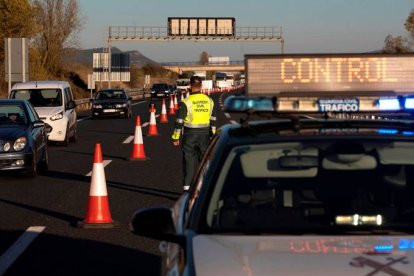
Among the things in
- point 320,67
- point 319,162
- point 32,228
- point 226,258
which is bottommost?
point 32,228

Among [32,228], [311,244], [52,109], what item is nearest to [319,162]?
[311,244]

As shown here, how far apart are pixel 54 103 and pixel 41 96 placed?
491 mm

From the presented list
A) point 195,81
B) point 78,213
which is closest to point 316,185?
point 78,213

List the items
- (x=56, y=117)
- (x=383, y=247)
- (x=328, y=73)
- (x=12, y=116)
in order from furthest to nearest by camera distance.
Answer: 1. (x=56, y=117)
2. (x=12, y=116)
3. (x=328, y=73)
4. (x=383, y=247)

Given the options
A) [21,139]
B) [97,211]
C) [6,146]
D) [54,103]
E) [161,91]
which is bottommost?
[97,211]

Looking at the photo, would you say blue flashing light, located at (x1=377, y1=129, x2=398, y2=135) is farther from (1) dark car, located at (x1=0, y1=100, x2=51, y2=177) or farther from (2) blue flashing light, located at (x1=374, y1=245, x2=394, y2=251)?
(1) dark car, located at (x1=0, y1=100, x2=51, y2=177)

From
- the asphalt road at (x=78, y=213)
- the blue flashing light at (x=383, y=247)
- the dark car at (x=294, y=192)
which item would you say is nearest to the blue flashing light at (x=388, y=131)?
the dark car at (x=294, y=192)

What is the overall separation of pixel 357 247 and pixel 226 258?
23.3 inches

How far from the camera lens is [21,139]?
1529cm

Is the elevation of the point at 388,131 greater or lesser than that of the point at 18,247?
greater

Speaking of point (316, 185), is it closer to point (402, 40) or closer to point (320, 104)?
point (320, 104)

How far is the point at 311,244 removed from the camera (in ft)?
13.2

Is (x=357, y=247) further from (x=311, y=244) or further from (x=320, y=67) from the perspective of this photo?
(x=320, y=67)

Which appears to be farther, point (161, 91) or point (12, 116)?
point (161, 91)
